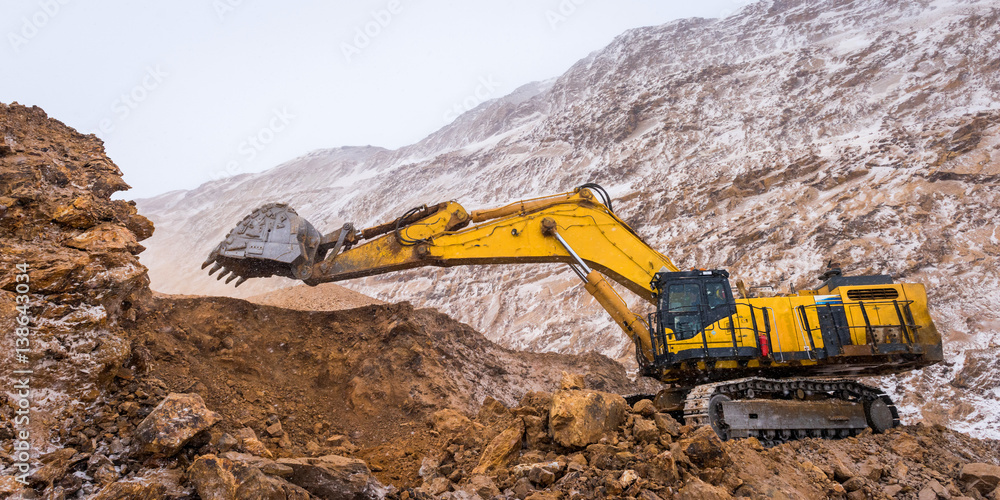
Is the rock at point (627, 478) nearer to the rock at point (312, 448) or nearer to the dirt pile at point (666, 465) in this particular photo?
the dirt pile at point (666, 465)

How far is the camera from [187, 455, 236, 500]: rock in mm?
3220

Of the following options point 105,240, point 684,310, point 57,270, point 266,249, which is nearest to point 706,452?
point 684,310

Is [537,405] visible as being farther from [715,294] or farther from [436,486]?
[715,294]

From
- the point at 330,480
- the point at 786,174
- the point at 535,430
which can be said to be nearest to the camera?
the point at 330,480

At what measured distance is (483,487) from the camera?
386cm

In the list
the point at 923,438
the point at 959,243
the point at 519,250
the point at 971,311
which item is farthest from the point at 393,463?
the point at 959,243

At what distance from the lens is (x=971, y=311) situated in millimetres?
9406

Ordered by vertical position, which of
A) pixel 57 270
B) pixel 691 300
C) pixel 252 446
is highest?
pixel 691 300

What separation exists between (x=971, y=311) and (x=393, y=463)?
10.1 m

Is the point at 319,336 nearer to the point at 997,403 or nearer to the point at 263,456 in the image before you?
the point at 263,456

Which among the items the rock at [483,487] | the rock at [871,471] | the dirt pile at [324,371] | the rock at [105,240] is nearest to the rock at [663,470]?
the rock at [483,487]

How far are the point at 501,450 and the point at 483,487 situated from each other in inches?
27.2

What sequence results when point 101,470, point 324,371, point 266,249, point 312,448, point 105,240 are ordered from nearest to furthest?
point 101,470 < point 105,240 < point 312,448 < point 266,249 < point 324,371

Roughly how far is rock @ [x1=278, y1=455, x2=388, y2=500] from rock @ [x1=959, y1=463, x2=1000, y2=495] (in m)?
4.65
